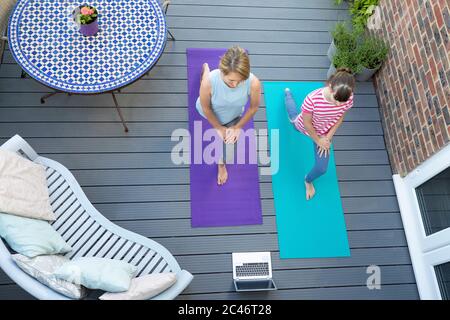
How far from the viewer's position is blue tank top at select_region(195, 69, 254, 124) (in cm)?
256

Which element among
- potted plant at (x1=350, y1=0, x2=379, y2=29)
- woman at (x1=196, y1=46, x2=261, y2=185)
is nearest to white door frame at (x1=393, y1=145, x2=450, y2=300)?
woman at (x1=196, y1=46, x2=261, y2=185)

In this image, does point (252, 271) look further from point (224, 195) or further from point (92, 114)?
point (92, 114)

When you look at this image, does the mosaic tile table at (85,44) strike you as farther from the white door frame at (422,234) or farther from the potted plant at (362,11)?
the white door frame at (422,234)

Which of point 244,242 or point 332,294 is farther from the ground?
point 244,242

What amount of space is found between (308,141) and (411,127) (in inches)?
31.6

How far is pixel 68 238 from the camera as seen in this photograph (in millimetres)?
2570

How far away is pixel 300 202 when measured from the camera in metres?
3.30

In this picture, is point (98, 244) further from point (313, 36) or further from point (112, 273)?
point (313, 36)

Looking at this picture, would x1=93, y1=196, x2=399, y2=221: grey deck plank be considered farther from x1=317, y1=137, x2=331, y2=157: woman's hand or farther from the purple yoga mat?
x1=317, y1=137, x2=331, y2=157: woman's hand

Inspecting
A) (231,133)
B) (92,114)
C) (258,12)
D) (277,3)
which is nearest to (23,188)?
(92,114)

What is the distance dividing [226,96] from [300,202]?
1.16 metres

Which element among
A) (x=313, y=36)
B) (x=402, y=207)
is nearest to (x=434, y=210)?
(x=402, y=207)

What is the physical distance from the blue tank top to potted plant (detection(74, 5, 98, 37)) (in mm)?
1022

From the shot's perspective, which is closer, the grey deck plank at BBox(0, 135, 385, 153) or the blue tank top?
the blue tank top
